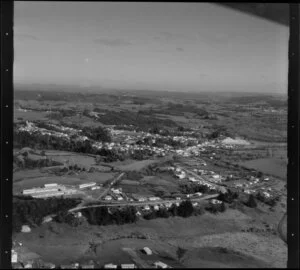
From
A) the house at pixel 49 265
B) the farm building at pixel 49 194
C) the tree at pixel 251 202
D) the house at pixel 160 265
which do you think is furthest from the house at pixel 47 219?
the tree at pixel 251 202

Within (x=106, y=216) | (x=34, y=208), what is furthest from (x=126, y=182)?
(x=34, y=208)

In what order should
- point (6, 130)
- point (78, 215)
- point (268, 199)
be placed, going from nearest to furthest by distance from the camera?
point (6, 130), point (78, 215), point (268, 199)

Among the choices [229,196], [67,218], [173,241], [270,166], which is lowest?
[173,241]

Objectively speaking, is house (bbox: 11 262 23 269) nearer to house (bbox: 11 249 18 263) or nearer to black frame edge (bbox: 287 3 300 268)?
house (bbox: 11 249 18 263)

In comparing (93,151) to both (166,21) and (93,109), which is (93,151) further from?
(166,21)

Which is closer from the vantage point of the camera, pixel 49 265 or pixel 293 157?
pixel 49 265

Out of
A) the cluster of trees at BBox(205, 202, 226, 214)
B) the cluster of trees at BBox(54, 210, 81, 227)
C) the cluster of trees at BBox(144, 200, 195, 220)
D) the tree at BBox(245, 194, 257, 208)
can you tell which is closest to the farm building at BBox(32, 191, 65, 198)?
the cluster of trees at BBox(54, 210, 81, 227)

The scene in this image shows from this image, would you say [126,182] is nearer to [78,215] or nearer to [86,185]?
[86,185]

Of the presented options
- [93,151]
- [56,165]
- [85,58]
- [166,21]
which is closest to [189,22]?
[166,21]
